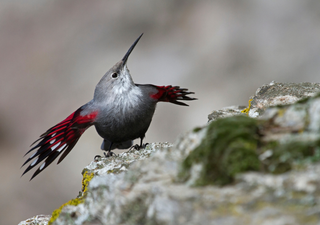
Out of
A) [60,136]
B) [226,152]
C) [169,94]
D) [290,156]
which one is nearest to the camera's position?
[290,156]

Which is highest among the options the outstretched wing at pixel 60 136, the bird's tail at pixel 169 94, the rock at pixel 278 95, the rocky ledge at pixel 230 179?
the bird's tail at pixel 169 94

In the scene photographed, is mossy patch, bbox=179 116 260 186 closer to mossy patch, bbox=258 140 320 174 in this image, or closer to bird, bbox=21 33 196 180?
mossy patch, bbox=258 140 320 174

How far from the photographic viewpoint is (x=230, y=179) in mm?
1763

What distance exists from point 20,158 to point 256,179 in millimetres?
9237

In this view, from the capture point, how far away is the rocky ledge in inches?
62.3

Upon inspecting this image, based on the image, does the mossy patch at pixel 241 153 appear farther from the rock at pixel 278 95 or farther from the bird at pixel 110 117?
the bird at pixel 110 117

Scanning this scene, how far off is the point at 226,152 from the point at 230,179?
15cm

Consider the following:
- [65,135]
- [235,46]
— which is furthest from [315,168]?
[235,46]

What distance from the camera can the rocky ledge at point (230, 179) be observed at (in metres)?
1.58

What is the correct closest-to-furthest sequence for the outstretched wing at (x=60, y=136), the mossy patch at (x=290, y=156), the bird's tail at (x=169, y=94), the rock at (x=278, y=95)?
the mossy patch at (x=290, y=156)
the rock at (x=278, y=95)
the outstretched wing at (x=60, y=136)
the bird's tail at (x=169, y=94)

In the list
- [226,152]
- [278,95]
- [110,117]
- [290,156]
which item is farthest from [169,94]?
[290,156]

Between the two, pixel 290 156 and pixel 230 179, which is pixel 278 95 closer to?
pixel 290 156

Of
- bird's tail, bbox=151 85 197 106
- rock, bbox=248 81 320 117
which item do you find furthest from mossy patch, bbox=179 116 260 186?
bird's tail, bbox=151 85 197 106

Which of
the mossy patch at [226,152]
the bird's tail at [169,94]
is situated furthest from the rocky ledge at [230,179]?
the bird's tail at [169,94]
